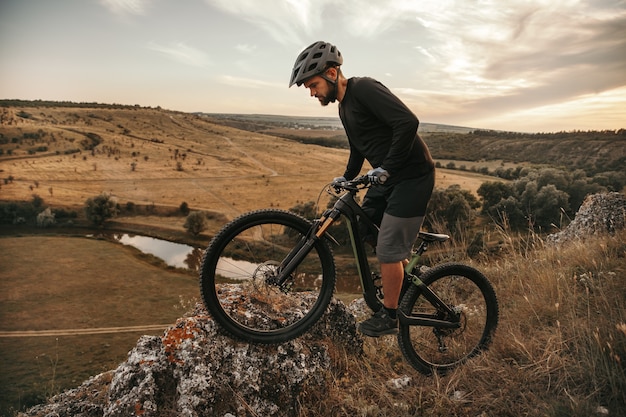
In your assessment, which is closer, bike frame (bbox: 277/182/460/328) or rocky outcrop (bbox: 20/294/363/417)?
rocky outcrop (bbox: 20/294/363/417)

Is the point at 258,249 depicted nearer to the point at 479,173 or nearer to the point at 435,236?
the point at 435,236

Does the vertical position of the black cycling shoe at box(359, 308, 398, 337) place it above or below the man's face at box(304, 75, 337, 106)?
below

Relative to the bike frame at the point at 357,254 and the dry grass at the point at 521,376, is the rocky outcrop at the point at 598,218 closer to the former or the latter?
the dry grass at the point at 521,376

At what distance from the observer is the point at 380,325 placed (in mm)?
3963

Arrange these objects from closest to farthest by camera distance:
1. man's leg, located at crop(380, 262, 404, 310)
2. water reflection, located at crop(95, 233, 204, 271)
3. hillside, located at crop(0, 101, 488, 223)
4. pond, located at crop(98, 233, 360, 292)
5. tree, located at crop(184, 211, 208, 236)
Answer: man's leg, located at crop(380, 262, 404, 310)
pond, located at crop(98, 233, 360, 292)
water reflection, located at crop(95, 233, 204, 271)
tree, located at crop(184, 211, 208, 236)
hillside, located at crop(0, 101, 488, 223)

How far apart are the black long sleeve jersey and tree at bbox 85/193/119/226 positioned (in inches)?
3304

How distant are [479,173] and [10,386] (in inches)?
3177

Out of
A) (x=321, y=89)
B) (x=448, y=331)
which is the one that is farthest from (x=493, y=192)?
(x=321, y=89)

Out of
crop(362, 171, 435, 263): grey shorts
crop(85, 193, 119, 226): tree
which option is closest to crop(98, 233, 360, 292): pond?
crop(85, 193, 119, 226): tree

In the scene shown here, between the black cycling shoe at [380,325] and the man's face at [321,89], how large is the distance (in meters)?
2.27

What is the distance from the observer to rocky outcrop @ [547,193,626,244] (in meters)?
8.47

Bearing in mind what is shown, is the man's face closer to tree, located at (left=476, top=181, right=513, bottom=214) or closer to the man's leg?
the man's leg

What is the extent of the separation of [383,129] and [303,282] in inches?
72.4

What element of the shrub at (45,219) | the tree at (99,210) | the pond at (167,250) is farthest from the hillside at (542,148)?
the shrub at (45,219)
